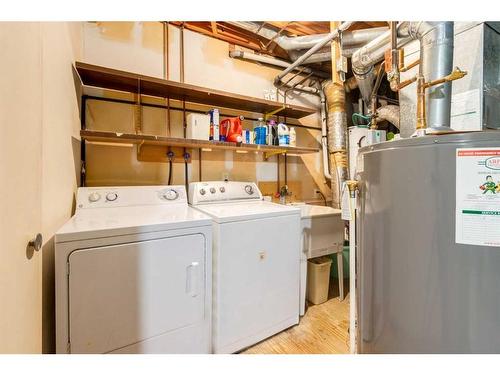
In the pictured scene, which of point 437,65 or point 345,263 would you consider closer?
point 437,65

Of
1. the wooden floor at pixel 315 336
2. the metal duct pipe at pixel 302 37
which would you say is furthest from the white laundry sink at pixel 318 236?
the metal duct pipe at pixel 302 37

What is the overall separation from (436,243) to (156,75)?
2.26m

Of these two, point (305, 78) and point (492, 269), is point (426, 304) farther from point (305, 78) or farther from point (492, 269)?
point (305, 78)

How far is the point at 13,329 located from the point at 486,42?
2453 mm

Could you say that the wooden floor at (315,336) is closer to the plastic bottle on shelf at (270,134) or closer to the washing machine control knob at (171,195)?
the washing machine control knob at (171,195)

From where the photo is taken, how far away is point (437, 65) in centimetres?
110

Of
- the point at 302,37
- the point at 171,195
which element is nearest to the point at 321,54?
the point at 302,37

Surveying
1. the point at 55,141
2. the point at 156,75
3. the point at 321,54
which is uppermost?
the point at 321,54

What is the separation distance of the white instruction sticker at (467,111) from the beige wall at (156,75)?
1.61 meters

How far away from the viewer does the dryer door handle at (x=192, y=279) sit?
1303mm

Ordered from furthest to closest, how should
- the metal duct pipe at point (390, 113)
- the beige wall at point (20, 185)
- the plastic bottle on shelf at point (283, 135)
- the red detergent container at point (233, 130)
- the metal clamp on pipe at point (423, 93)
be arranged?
the metal duct pipe at point (390, 113), the plastic bottle on shelf at point (283, 135), the red detergent container at point (233, 130), the metal clamp on pipe at point (423, 93), the beige wall at point (20, 185)

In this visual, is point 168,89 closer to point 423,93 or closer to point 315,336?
point 423,93
